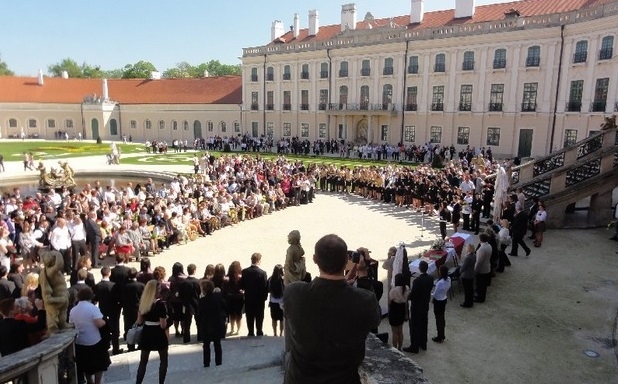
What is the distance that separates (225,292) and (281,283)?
1.07 meters

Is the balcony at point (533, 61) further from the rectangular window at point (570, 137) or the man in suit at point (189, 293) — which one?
the man in suit at point (189, 293)

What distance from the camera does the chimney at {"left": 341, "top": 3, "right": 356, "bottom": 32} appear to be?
5000 cm

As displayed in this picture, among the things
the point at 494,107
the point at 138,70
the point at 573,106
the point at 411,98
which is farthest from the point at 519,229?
the point at 138,70

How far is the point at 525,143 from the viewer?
3769 centimetres

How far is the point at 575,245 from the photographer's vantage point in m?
14.3

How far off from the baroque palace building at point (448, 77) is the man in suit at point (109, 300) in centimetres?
3464

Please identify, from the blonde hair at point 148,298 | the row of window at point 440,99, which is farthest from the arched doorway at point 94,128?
the blonde hair at point 148,298

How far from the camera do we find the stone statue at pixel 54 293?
572cm

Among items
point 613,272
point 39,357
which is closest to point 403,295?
point 39,357

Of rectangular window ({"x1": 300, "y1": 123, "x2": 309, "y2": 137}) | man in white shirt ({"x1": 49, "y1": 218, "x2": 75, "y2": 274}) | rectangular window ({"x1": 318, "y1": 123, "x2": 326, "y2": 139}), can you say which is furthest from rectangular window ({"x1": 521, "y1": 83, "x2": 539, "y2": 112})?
man in white shirt ({"x1": 49, "y1": 218, "x2": 75, "y2": 274})

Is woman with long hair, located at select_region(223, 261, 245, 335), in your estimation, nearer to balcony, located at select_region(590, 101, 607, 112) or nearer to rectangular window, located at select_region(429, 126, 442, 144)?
balcony, located at select_region(590, 101, 607, 112)

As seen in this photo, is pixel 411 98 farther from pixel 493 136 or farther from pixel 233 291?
pixel 233 291

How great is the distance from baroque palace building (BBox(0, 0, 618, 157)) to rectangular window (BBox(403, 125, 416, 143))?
0.10 meters

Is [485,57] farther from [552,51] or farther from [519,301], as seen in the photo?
[519,301]
